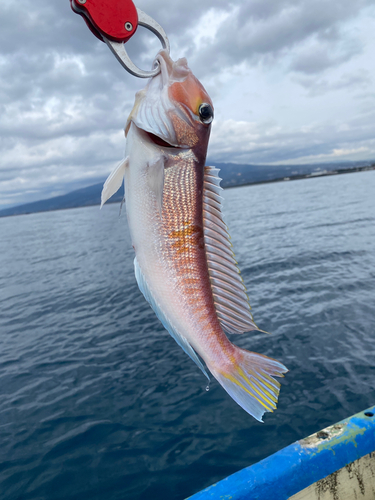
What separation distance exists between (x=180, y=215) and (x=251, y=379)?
955 mm

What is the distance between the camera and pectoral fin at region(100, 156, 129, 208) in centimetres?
166

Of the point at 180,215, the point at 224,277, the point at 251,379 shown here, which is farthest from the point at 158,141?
the point at 251,379

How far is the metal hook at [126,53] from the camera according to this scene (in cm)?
165

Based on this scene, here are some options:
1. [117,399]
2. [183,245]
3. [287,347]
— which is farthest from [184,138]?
[287,347]

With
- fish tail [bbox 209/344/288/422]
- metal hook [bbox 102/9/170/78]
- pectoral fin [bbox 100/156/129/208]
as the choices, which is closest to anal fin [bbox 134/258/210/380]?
fish tail [bbox 209/344/288/422]

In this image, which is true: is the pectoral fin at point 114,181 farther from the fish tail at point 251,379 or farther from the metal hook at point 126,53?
the fish tail at point 251,379

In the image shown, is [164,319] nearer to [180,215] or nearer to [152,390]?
[180,215]

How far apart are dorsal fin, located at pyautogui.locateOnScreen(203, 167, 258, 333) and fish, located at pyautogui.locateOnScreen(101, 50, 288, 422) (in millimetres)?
23

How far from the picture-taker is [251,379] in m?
1.70

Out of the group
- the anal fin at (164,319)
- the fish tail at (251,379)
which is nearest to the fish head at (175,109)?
the anal fin at (164,319)

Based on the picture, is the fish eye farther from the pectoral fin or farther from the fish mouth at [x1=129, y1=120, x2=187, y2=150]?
the pectoral fin

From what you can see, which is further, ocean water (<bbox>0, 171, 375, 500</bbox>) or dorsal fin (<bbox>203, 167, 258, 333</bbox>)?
ocean water (<bbox>0, 171, 375, 500</bbox>)

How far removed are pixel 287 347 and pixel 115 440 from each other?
4707 millimetres

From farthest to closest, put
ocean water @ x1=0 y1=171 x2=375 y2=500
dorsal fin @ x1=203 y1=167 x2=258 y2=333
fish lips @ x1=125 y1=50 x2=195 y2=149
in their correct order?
ocean water @ x1=0 y1=171 x2=375 y2=500 → dorsal fin @ x1=203 y1=167 x2=258 y2=333 → fish lips @ x1=125 y1=50 x2=195 y2=149
